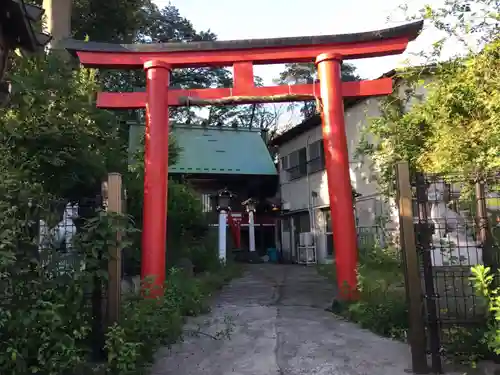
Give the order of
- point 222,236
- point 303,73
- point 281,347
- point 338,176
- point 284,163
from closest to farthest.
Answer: point 281,347 < point 338,176 < point 222,236 < point 284,163 < point 303,73

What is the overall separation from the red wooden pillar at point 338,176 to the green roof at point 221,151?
10917 mm

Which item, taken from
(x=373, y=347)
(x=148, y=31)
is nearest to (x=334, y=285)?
(x=373, y=347)

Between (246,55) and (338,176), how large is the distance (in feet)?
9.77

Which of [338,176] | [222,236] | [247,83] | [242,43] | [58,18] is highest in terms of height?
[58,18]

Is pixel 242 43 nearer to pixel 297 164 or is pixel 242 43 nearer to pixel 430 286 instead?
pixel 430 286

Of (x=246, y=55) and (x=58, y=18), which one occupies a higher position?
(x=58, y=18)

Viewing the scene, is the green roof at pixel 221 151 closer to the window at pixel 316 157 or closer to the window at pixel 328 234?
the window at pixel 316 157

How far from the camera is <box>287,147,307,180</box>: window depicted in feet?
63.6

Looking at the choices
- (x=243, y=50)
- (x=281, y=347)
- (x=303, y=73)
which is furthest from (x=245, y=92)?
(x=303, y=73)

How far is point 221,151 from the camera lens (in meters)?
21.4

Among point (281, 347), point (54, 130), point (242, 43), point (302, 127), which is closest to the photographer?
point (281, 347)

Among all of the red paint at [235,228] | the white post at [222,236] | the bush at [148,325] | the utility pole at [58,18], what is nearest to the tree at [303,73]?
the red paint at [235,228]

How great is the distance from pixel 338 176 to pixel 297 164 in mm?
11282

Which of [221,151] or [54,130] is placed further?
[221,151]
